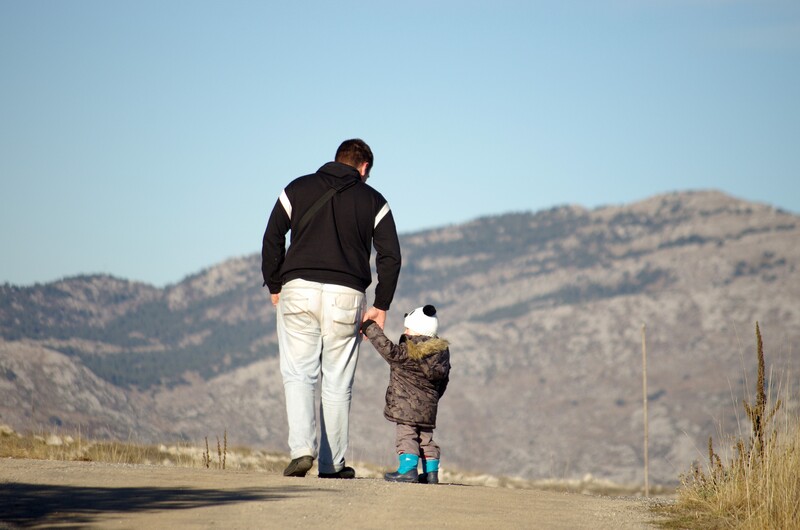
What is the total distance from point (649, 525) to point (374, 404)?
12398 cm

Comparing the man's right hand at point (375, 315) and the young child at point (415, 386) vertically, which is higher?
the man's right hand at point (375, 315)

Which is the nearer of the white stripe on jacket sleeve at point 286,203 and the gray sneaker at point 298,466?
the gray sneaker at point 298,466

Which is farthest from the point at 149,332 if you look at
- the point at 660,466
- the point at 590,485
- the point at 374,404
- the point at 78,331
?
the point at 590,485

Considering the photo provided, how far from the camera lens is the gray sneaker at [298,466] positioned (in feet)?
29.4

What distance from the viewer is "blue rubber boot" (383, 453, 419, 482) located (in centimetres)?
948

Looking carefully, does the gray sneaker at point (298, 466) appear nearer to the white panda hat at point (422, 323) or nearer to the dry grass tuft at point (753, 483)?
the white panda hat at point (422, 323)

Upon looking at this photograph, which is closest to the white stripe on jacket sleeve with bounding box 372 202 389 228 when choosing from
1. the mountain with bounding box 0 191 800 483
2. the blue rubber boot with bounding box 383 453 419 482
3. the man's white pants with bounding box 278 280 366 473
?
the man's white pants with bounding box 278 280 366 473

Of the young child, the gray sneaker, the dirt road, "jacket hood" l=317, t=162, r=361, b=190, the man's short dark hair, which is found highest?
the man's short dark hair

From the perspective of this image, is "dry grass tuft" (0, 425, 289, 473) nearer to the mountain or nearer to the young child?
the young child

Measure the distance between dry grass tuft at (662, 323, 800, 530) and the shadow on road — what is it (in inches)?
102

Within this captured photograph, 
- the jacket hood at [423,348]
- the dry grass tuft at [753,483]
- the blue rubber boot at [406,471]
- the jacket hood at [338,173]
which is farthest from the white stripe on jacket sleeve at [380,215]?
the dry grass tuft at [753,483]

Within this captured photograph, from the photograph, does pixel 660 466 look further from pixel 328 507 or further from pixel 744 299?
pixel 328 507

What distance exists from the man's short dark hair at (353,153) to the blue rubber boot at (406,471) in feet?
7.63

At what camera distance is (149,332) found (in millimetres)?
186375
